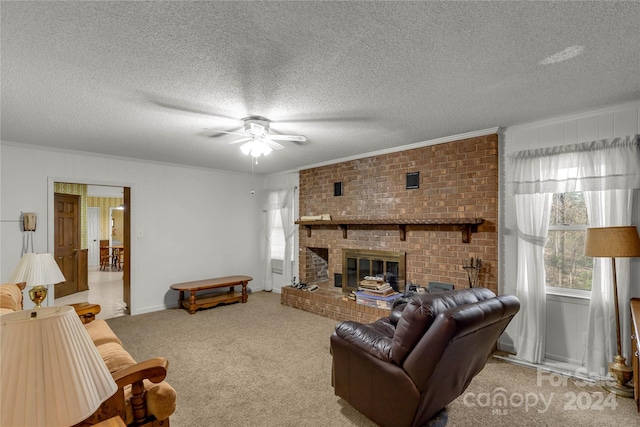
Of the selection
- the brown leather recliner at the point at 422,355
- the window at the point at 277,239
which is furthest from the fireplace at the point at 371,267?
the brown leather recliner at the point at 422,355

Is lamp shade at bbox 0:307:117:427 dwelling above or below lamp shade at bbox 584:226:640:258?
below

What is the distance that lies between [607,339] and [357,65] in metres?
3.12

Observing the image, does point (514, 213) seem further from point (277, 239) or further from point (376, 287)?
point (277, 239)

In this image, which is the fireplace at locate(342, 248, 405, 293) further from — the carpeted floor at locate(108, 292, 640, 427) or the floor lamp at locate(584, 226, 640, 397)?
the floor lamp at locate(584, 226, 640, 397)

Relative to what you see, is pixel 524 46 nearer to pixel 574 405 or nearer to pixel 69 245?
pixel 574 405

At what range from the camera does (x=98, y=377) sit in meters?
0.95

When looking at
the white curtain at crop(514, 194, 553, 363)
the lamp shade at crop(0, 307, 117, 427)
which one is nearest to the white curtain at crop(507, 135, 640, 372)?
the white curtain at crop(514, 194, 553, 363)

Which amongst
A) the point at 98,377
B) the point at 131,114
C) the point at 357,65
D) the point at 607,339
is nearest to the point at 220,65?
the point at 357,65

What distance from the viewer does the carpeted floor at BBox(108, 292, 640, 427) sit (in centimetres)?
230

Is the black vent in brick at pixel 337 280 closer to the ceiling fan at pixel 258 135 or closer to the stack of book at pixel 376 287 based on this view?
the stack of book at pixel 376 287

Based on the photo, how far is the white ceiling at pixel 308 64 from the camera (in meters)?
1.54

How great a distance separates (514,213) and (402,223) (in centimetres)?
123

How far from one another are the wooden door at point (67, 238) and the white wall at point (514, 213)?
7308 millimetres

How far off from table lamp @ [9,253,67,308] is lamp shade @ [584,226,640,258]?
4469mm
